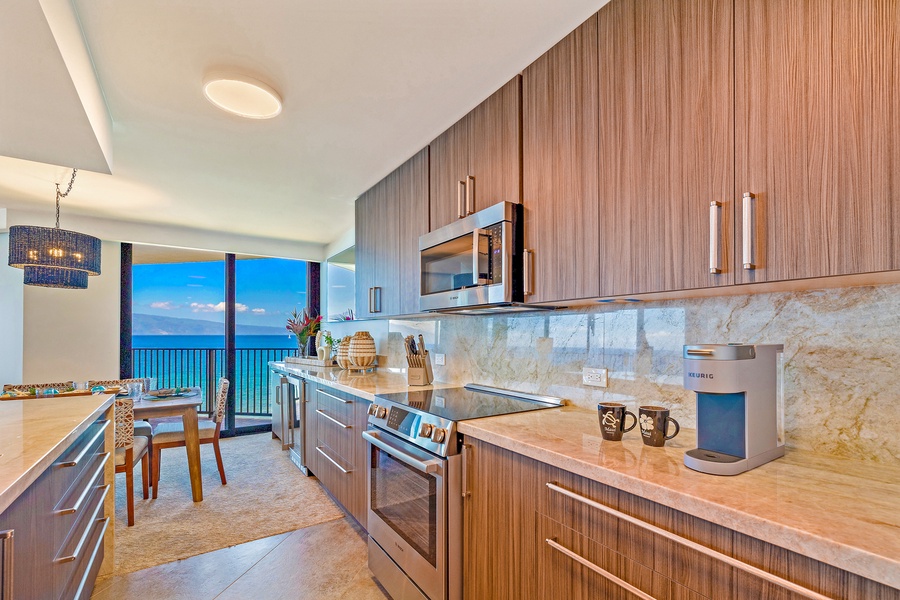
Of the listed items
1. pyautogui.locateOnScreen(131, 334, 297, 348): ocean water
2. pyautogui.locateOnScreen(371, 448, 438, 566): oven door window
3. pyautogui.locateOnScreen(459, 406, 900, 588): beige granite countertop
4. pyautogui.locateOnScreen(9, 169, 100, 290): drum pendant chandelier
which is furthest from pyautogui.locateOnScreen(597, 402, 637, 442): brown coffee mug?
pyautogui.locateOnScreen(131, 334, 297, 348): ocean water

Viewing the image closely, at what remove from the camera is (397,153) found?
271 centimetres

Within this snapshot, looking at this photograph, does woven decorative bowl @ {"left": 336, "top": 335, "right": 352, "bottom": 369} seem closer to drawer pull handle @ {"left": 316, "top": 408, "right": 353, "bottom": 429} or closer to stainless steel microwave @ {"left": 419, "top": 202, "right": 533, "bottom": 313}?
drawer pull handle @ {"left": 316, "top": 408, "right": 353, "bottom": 429}

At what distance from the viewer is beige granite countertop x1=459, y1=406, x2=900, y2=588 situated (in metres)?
0.71

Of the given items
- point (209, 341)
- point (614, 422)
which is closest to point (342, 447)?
point (614, 422)

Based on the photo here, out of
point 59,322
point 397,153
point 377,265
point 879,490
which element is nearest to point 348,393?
point 377,265

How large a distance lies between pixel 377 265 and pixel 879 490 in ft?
9.04

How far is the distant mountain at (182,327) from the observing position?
4.92 meters

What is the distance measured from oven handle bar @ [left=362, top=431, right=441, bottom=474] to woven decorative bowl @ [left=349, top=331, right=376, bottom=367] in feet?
5.24

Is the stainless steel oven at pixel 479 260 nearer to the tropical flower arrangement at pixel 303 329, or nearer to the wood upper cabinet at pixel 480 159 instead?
the wood upper cabinet at pixel 480 159

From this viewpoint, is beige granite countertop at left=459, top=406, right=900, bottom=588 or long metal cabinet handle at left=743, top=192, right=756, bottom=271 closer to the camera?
beige granite countertop at left=459, top=406, right=900, bottom=588

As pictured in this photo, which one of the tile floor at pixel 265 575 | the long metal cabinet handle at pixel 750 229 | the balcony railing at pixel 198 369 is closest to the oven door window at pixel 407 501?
the tile floor at pixel 265 575

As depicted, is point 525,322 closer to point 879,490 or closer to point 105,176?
point 879,490

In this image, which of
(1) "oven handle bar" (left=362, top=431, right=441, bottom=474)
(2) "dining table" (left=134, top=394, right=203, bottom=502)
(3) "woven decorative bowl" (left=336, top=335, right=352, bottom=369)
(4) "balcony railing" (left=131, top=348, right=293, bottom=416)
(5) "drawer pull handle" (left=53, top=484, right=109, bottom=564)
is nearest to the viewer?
(5) "drawer pull handle" (left=53, top=484, right=109, bottom=564)

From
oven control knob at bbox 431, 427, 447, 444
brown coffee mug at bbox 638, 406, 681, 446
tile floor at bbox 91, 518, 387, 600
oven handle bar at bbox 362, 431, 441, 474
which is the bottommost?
tile floor at bbox 91, 518, 387, 600
